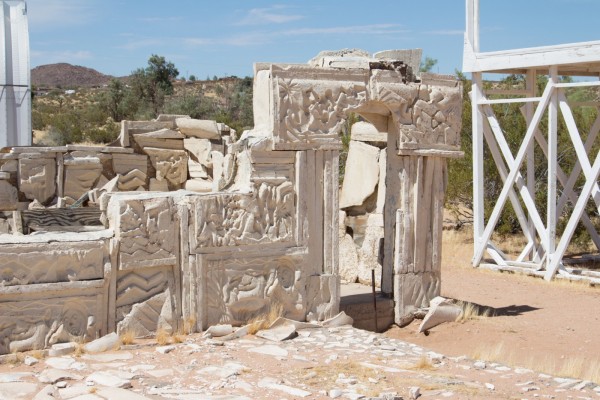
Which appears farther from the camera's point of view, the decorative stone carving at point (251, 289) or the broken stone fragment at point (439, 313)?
the broken stone fragment at point (439, 313)

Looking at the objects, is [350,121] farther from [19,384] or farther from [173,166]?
[19,384]

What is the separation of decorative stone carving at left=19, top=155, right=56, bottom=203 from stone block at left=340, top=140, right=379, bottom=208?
606 centimetres

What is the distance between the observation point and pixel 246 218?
331 inches

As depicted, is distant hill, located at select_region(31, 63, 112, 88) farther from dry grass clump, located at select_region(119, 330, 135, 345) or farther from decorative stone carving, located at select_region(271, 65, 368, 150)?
dry grass clump, located at select_region(119, 330, 135, 345)

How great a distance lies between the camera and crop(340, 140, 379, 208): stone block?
12.2m

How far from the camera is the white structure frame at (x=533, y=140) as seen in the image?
1301 cm

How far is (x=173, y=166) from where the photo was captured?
1653 centimetres

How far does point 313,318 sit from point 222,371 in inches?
88.8

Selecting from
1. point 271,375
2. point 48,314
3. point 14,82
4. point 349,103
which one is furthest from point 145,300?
point 14,82

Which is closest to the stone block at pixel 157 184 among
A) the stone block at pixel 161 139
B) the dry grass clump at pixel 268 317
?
the stone block at pixel 161 139

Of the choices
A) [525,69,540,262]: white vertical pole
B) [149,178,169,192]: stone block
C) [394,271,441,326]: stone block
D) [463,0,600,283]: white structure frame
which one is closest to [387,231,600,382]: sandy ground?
[394,271,441,326]: stone block

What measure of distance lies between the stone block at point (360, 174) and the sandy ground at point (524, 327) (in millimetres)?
2026

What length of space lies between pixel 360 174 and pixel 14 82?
1049cm

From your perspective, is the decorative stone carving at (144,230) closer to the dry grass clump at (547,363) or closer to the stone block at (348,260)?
the dry grass clump at (547,363)
